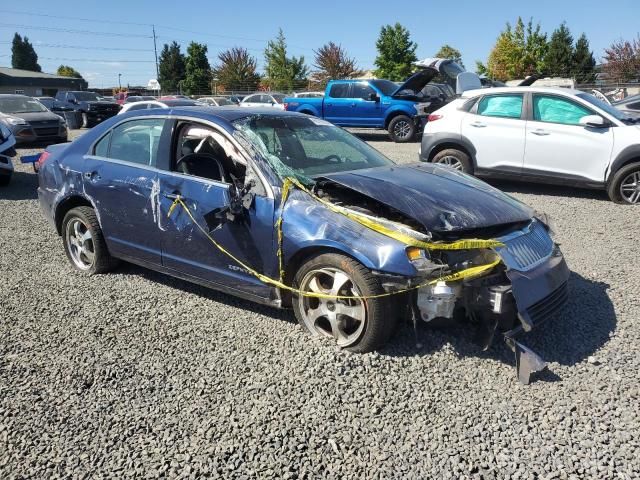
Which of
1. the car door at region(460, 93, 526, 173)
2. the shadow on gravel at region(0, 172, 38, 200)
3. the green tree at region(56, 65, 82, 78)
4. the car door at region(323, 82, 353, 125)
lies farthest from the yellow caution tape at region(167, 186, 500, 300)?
the green tree at region(56, 65, 82, 78)

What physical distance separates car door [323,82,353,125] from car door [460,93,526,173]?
27.9 feet

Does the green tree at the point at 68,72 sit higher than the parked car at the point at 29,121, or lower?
higher

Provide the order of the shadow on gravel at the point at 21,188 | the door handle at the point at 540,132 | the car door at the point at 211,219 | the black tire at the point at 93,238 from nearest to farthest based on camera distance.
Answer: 1. the car door at the point at 211,219
2. the black tire at the point at 93,238
3. the door handle at the point at 540,132
4. the shadow on gravel at the point at 21,188

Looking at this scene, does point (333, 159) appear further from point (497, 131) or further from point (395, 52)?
point (395, 52)

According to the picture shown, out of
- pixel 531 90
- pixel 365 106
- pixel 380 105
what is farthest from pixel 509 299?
pixel 365 106

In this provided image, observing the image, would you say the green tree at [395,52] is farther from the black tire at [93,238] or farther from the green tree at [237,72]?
the black tire at [93,238]

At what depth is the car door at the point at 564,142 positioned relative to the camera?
7703mm

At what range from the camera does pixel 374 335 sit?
3.29 meters

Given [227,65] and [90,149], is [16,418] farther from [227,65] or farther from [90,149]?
[227,65]

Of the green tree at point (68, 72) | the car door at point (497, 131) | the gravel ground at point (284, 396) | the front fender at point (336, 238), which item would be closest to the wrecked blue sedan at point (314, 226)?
the front fender at point (336, 238)

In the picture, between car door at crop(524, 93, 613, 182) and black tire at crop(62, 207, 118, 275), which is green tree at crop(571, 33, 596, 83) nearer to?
car door at crop(524, 93, 613, 182)

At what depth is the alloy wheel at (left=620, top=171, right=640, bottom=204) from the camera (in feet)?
25.0

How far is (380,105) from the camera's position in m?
16.3

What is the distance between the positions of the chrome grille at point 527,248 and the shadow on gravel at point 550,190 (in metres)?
5.22
